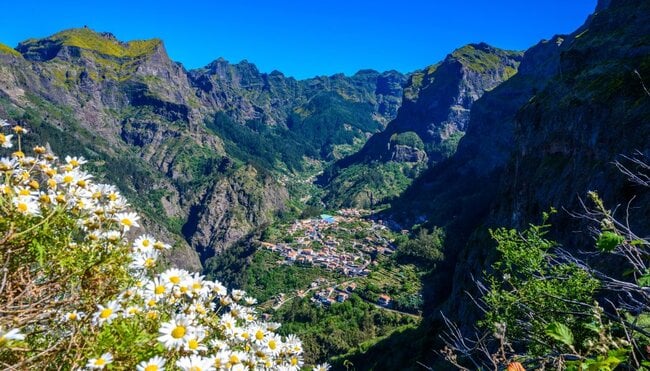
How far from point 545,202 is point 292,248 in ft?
446

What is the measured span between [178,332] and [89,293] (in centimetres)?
86

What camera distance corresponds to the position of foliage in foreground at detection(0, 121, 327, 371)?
2.66 m

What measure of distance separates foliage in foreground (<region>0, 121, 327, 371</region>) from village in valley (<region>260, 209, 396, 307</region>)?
106218 millimetres

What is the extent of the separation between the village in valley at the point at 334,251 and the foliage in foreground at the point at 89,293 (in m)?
106

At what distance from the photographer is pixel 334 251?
160000mm

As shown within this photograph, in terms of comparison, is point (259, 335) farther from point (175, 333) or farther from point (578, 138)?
point (578, 138)

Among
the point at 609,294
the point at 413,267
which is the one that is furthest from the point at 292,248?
the point at 609,294

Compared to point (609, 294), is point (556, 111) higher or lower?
higher

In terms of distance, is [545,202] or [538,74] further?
[538,74]

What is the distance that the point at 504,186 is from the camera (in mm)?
52031

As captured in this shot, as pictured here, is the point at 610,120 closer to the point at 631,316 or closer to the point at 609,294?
the point at 609,294

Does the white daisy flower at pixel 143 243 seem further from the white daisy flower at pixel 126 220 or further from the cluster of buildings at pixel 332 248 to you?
the cluster of buildings at pixel 332 248

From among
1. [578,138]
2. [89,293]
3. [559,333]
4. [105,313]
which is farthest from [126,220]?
[578,138]

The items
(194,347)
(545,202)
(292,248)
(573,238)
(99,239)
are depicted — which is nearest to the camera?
(194,347)
